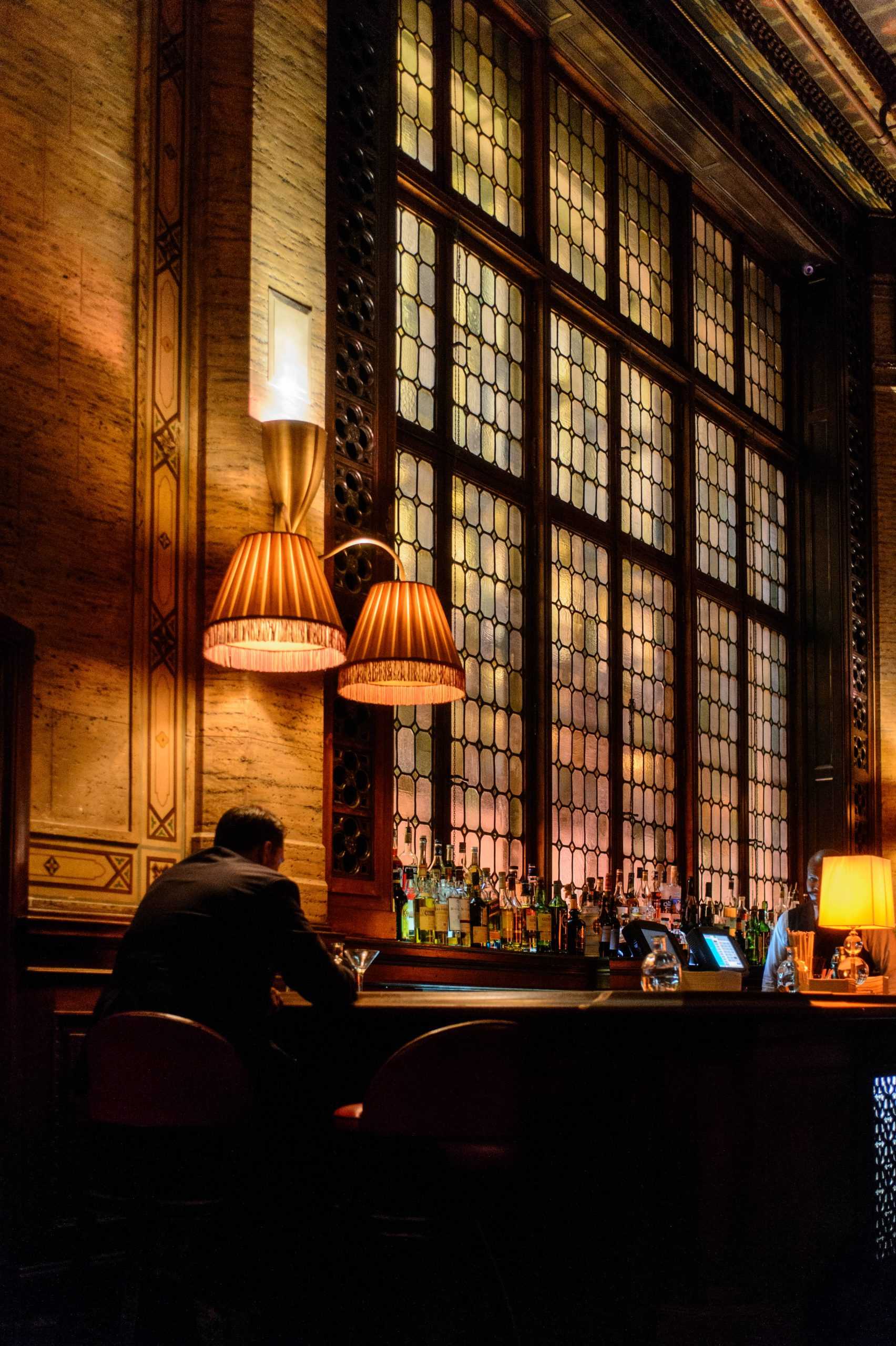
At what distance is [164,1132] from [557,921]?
4.11 m

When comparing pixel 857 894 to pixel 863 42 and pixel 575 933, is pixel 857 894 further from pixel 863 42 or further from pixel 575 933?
pixel 863 42

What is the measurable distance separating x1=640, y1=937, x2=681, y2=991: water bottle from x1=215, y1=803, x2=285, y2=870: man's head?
3.32ft

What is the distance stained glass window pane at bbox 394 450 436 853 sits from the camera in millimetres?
6652

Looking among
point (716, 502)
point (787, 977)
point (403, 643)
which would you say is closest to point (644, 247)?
point (716, 502)

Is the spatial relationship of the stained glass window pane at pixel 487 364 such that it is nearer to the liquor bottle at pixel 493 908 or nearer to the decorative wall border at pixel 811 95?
the liquor bottle at pixel 493 908

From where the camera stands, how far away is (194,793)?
5.23 m

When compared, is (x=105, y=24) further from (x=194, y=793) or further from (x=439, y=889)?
(x=439, y=889)

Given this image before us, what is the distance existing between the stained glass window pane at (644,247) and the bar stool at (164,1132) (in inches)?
251

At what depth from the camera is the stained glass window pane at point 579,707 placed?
25.6ft

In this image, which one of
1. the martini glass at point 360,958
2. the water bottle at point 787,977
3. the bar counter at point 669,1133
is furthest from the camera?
the water bottle at point 787,977

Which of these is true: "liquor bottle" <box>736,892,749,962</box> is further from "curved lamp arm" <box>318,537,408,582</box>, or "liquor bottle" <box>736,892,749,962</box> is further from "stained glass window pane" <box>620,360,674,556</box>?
"curved lamp arm" <box>318,537,408,582</box>

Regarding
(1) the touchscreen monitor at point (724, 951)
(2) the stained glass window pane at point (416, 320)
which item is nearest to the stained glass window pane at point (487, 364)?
(2) the stained glass window pane at point (416, 320)

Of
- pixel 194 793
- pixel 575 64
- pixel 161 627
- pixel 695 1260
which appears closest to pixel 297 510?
pixel 161 627

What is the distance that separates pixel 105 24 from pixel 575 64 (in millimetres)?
3760
